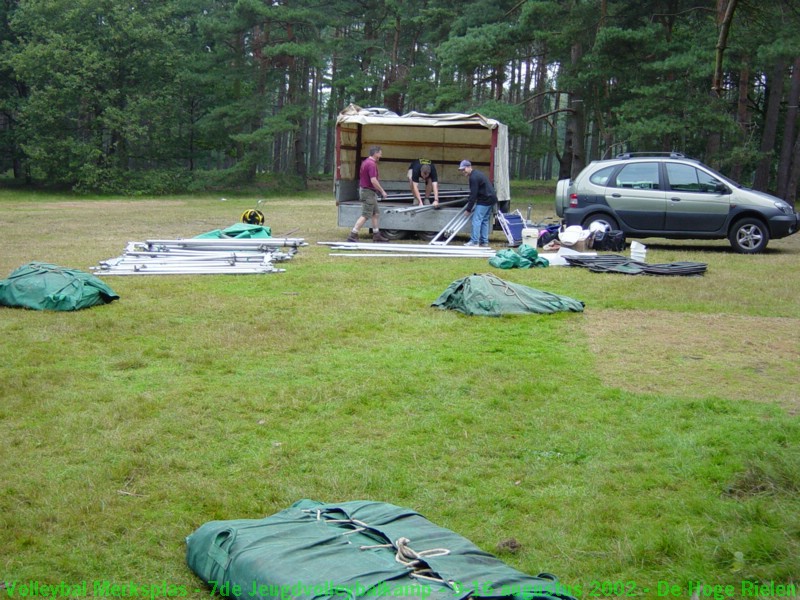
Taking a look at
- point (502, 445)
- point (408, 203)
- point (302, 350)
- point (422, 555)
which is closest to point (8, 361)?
point (302, 350)

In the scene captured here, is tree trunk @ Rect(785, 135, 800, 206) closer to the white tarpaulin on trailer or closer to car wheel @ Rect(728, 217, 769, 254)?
car wheel @ Rect(728, 217, 769, 254)

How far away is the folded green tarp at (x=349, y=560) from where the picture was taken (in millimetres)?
2973

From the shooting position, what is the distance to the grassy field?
389 centimetres

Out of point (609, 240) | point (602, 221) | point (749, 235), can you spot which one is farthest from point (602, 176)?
point (749, 235)

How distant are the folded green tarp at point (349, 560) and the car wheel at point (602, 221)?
12.4 meters

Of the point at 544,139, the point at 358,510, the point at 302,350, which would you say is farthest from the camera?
the point at 544,139

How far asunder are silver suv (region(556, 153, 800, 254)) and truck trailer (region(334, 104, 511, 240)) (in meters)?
2.31

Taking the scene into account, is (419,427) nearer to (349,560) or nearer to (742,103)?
(349,560)

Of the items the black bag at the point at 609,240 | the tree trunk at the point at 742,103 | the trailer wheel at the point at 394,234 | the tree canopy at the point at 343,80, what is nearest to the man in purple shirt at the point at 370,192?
the trailer wheel at the point at 394,234

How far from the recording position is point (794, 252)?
52.7 ft

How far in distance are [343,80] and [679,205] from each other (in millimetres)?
28473

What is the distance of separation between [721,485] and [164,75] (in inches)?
1544

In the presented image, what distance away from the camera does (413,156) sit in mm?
19469

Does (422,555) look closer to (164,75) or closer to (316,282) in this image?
(316,282)
